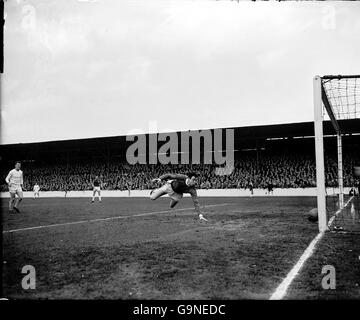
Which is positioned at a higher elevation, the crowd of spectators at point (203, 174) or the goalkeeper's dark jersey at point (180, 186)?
the crowd of spectators at point (203, 174)

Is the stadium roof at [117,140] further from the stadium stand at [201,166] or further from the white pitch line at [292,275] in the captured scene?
the white pitch line at [292,275]

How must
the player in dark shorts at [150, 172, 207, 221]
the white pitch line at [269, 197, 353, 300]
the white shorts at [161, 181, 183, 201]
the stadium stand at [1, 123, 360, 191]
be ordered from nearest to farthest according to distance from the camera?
the white pitch line at [269, 197, 353, 300] → the player in dark shorts at [150, 172, 207, 221] → the white shorts at [161, 181, 183, 201] → the stadium stand at [1, 123, 360, 191]

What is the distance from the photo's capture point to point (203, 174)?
34.8m

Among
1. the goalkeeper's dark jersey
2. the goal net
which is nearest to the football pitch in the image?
the goal net

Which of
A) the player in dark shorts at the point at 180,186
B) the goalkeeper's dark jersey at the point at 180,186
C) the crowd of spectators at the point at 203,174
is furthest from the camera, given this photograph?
the crowd of spectators at the point at 203,174

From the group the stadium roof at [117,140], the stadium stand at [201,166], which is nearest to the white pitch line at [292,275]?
the stadium roof at [117,140]

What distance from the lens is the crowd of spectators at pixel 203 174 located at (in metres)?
30.8

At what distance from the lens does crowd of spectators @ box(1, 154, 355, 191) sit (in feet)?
101

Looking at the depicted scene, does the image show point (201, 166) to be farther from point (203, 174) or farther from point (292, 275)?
point (292, 275)

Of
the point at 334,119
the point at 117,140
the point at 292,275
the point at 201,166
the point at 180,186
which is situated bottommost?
the point at 292,275

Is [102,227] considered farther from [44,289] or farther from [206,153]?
[206,153]

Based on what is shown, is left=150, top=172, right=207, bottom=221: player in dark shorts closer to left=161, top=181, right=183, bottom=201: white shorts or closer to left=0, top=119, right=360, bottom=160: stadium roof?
left=161, top=181, right=183, bottom=201: white shorts

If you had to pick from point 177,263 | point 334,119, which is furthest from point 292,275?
point 334,119
